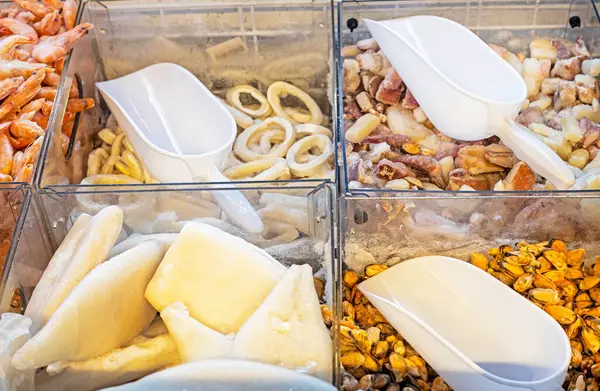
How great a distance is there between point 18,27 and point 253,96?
1.94 feet

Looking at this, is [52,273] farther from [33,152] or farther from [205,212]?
[33,152]

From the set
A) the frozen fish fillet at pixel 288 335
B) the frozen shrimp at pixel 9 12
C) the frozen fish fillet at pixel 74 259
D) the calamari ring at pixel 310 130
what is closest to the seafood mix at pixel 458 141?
the calamari ring at pixel 310 130

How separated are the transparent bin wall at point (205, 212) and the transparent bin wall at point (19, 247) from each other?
0.01 m

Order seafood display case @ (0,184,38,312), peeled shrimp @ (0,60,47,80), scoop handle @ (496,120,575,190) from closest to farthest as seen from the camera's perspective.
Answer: seafood display case @ (0,184,38,312)
scoop handle @ (496,120,575,190)
peeled shrimp @ (0,60,47,80)

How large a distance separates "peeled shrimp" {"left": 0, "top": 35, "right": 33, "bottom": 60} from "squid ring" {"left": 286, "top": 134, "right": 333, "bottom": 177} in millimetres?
→ 680

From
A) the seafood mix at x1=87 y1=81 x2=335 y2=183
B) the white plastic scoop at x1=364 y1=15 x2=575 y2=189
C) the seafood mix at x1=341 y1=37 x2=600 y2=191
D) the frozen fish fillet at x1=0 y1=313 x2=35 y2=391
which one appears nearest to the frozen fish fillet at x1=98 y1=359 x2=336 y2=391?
the frozen fish fillet at x1=0 y1=313 x2=35 y2=391

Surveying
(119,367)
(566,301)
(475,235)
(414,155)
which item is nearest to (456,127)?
(414,155)

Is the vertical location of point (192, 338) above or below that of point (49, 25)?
below

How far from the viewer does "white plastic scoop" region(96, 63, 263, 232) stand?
4.31ft

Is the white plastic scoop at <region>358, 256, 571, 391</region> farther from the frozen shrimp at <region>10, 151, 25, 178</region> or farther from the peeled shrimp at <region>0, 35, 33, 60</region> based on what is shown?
the peeled shrimp at <region>0, 35, 33, 60</region>

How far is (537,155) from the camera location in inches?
47.6

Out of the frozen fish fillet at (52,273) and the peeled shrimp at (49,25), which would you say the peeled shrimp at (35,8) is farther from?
the frozen fish fillet at (52,273)


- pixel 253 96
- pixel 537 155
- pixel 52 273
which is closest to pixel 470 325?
pixel 537 155

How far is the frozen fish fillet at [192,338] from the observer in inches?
34.1
